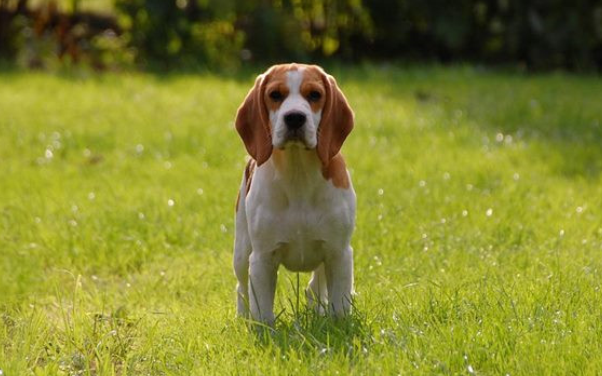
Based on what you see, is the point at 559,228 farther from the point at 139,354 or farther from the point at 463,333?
the point at 139,354

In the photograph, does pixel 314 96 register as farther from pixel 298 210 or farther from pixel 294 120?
pixel 298 210

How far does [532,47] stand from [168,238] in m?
7.75

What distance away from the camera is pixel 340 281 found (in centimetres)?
516

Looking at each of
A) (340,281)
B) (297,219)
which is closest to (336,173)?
(297,219)

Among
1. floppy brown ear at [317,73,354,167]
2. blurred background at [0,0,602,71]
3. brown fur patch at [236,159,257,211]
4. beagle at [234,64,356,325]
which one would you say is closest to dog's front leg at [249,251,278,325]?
beagle at [234,64,356,325]

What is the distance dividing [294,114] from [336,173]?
42cm

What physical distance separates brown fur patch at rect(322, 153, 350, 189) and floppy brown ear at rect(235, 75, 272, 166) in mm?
278

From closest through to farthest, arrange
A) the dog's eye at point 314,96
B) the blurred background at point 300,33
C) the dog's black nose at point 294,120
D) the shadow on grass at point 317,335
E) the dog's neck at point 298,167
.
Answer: the shadow on grass at point 317,335 < the dog's black nose at point 294,120 < the dog's eye at point 314,96 < the dog's neck at point 298,167 < the blurred background at point 300,33

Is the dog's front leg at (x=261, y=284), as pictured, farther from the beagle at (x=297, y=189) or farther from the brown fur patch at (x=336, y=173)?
the brown fur patch at (x=336, y=173)

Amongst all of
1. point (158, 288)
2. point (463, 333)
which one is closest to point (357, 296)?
point (463, 333)

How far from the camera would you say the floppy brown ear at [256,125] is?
504cm

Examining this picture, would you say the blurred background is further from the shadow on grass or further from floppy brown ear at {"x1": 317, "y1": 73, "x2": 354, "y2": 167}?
the shadow on grass

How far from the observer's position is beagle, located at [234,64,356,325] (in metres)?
4.98

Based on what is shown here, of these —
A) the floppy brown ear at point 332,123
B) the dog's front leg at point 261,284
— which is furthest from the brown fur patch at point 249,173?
the floppy brown ear at point 332,123
